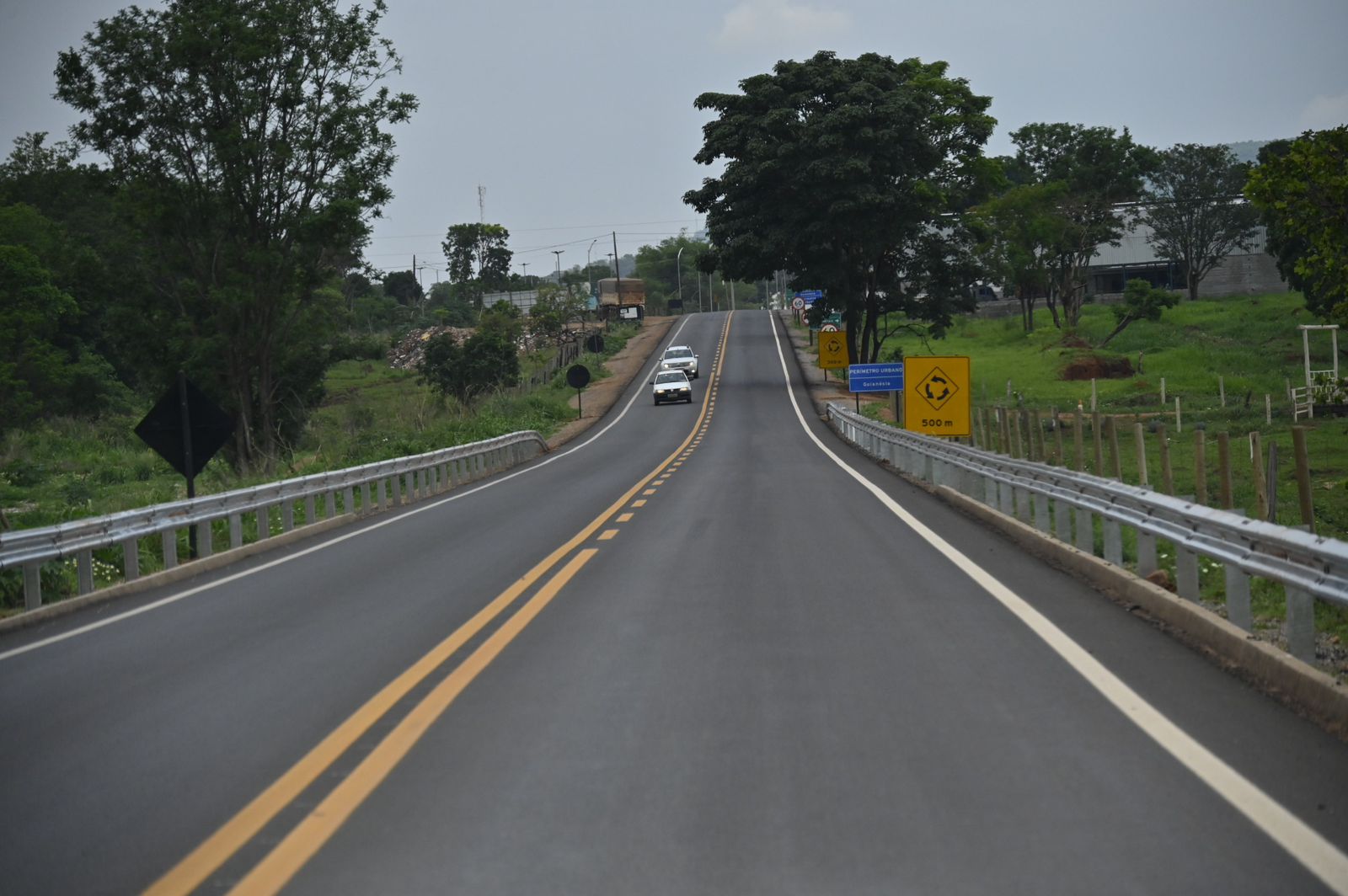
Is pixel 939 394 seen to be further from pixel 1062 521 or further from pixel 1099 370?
pixel 1099 370

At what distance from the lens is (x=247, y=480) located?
29719mm

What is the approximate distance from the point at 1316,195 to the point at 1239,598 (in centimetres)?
1690

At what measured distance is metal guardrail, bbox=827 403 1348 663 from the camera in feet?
24.0

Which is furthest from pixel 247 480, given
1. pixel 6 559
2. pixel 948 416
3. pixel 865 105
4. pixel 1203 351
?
pixel 1203 351

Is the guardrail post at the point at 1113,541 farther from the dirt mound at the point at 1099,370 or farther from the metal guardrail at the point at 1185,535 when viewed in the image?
the dirt mound at the point at 1099,370

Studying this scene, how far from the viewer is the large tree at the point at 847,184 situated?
61.1 meters

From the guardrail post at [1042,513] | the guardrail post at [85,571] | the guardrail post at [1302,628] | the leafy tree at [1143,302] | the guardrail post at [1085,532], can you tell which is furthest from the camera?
the leafy tree at [1143,302]

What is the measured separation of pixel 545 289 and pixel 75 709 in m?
107

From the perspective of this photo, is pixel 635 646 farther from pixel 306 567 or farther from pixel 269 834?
pixel 306 567

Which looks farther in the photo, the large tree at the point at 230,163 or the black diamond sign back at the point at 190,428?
the large tree at the point at 230,163

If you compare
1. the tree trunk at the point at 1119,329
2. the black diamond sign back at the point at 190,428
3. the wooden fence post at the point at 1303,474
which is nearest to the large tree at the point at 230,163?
the black diamond sign back at the point at 190,428

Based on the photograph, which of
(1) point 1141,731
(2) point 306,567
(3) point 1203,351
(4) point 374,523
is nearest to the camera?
(1) point 1141,731

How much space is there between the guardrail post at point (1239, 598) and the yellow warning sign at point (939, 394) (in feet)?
60.0

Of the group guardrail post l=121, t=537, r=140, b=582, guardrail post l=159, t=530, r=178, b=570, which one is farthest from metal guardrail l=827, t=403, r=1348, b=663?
guardrail post l=121, t=537, r=140, b=582
